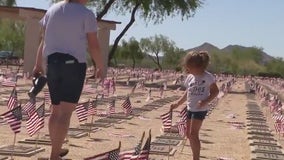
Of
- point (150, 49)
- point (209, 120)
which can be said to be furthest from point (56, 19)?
point (150, 49)

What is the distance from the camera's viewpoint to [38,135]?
11.1 meters

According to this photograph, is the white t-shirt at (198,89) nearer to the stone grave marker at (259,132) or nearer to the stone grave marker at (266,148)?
the stone grave marker at (266,148)

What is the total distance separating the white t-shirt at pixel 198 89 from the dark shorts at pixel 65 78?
7.81 ft

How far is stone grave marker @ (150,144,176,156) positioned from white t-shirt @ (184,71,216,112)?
6.22ft

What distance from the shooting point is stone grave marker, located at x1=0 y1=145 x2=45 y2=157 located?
30.1 ft

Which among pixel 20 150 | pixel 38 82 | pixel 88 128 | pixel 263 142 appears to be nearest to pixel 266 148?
pixel 263 142

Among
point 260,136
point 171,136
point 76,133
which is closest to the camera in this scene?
point 76,133

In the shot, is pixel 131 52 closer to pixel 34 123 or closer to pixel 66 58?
pixel 34 123

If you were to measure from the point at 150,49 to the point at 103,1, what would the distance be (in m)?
90.0

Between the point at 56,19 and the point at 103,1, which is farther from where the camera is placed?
the point at 103,1

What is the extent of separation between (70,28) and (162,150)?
462 centimetres

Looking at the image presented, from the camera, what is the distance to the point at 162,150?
10.8m

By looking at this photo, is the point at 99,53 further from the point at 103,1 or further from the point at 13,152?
the point at 103,1

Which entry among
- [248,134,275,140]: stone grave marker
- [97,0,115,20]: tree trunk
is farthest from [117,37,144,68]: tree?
[248,134,275,140]: stone grave marker
